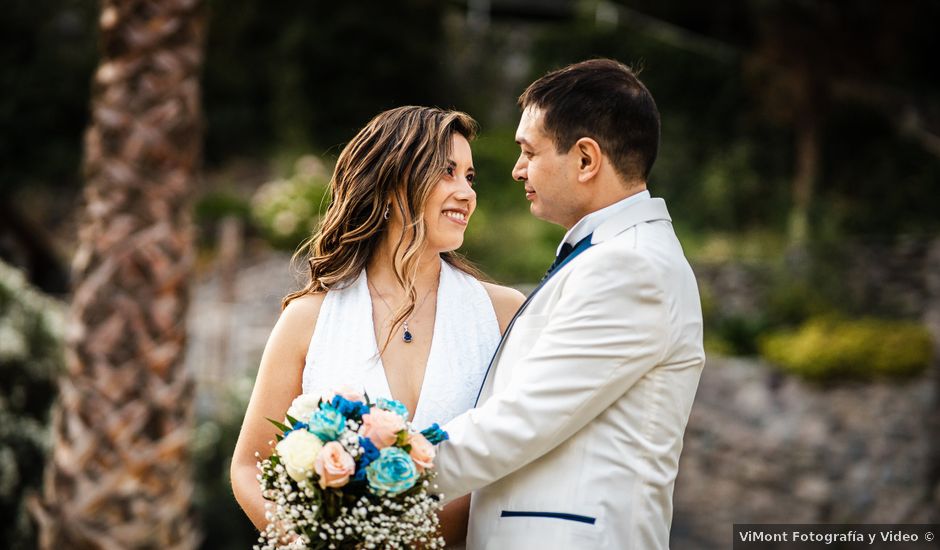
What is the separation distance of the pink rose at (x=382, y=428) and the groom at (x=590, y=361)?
0.19 metres

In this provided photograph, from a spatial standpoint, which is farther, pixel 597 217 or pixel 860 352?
pixel 860 352

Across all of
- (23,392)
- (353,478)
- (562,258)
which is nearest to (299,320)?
(353,478)

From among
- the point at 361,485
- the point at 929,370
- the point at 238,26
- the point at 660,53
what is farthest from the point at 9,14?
the point at 361,485

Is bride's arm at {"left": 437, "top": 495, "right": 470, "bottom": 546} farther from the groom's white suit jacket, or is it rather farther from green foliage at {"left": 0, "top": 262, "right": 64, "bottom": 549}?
green foliage at {"left": 0, "top": 262, "right": 64, "bottom": 549}

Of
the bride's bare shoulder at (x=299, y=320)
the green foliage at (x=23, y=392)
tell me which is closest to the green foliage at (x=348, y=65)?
the green foliage at (x=23, y=392)

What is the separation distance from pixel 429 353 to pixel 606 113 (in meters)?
0.90

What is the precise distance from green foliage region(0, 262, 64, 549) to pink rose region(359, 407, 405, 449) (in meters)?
5.40

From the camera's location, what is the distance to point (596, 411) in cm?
241

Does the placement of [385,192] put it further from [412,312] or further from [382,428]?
[382,428]

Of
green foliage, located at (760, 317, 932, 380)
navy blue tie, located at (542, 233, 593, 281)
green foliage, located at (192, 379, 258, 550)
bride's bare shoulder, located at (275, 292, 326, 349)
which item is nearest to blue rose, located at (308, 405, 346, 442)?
bride's bare shoulder, located at (275, 292, 326, 349)

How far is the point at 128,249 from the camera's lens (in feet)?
15.3

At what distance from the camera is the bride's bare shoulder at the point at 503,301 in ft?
9.98

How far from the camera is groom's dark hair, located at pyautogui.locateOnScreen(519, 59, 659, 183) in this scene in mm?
2537

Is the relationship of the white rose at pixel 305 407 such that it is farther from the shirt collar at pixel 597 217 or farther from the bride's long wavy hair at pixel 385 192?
the shirt collar at pixel 597 217
